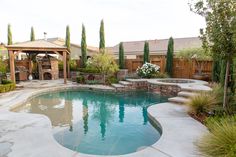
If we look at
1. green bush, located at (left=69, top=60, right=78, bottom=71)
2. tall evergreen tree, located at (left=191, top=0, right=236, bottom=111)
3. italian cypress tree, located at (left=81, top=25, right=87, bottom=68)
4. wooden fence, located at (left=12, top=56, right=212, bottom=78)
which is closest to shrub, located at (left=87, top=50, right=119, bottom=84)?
green bush, located at (left=69, top=60, right=78, bottom=71)

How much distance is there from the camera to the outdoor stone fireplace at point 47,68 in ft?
60.2

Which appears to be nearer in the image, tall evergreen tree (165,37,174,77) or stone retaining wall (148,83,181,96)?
stone retaining wall (148,83,181,96)

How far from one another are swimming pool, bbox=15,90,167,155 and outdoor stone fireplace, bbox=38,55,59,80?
8180 millimetres

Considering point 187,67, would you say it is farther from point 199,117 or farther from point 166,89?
point 199,117

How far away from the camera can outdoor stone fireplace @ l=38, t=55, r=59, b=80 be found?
18.3 metres

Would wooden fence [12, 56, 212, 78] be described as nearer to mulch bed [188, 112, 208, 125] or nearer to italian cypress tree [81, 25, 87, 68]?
italian cypress tree [81, 25, 87, 68]

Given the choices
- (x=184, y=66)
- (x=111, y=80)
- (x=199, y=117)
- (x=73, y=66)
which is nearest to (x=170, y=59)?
(x=184, y=66)

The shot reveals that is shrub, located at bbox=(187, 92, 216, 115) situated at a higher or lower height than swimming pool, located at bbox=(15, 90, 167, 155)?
higher

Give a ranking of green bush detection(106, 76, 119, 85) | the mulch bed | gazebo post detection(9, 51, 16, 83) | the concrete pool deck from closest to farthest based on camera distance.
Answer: the concrete pool deck
the mulch bed
gazebo post detection(9, 51, 16, 83)
green bush detection(106, 76, 119, 85)

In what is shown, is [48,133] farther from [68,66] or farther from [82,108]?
[68,66]

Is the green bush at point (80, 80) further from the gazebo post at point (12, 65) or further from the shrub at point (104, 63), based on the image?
the gazebo post at point (12, 65)

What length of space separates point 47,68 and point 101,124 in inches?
517

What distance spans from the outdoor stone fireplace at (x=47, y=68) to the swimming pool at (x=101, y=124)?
818 centimetres

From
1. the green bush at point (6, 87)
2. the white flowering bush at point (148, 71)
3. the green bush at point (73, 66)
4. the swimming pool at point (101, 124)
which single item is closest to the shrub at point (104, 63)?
the white flowering bush at point (148, 71)
